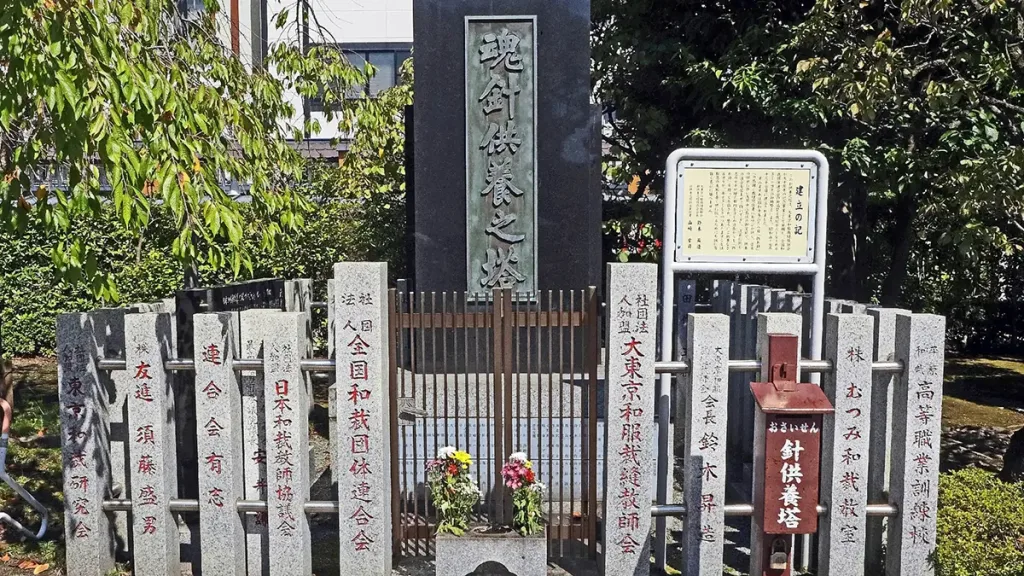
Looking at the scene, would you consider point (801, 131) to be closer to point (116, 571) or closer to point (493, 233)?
point (493, 233)

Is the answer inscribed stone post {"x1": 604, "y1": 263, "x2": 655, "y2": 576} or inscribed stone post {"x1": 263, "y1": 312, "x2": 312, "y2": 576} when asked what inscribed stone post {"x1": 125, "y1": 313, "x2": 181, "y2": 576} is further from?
inscribed stone post {"x1": 604, "y1": 263, "x2": 655, "y2": 576}

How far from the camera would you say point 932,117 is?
8.66m

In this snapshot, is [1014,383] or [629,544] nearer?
[629,544]

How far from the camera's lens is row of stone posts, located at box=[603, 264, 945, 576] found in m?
4.98

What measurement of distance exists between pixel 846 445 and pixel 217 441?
3.56m

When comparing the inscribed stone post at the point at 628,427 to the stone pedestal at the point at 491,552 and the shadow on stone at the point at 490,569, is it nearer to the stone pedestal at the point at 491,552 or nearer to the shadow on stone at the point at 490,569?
the stone pedestal at the point at 491,552

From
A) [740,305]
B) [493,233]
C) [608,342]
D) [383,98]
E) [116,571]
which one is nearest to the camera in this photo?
[608,342]

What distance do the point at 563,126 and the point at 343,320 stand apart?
13.8 feet

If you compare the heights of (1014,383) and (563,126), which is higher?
(563,126)

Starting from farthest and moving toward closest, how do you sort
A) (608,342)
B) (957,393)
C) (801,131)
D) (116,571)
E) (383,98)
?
1. (383,98)
2. (957,393)
3. (801,131)
4. (116,571)
5. (608,342)

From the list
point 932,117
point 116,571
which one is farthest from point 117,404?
point 932,117

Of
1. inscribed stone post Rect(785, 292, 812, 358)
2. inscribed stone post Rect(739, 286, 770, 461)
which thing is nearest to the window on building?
inscribed stone post Rect(739, 286, 770, 461)

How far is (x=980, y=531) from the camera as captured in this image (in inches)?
196

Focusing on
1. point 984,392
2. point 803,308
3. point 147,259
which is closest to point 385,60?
point 147,259
